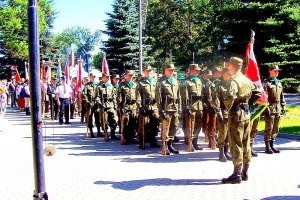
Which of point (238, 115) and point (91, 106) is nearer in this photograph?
point (238, 115)

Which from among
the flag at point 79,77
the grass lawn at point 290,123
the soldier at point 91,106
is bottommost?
the grass lawn at point 290,123

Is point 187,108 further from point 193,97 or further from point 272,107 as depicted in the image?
point 272,107

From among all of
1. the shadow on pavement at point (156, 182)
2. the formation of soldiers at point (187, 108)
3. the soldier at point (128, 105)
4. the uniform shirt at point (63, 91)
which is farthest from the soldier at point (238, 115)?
the uniform shirt at point (63, 91)

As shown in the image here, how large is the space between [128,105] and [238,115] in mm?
5463

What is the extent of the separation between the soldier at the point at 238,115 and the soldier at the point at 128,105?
523 cm

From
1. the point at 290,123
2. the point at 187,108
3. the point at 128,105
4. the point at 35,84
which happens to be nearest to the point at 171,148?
the point at 187,108

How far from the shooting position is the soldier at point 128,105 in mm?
12102

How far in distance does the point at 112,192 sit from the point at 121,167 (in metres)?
1.94

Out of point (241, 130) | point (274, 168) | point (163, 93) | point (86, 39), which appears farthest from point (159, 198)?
point (86, 39)

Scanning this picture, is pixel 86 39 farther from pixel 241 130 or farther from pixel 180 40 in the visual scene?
pixel 241 130

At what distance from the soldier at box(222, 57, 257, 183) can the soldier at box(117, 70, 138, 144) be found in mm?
5233

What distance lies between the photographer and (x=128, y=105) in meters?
12.1

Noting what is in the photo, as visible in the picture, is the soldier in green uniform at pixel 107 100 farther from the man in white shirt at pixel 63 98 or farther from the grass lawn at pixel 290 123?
the grass lawn at pixel 290 123

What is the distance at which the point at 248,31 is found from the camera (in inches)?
756
